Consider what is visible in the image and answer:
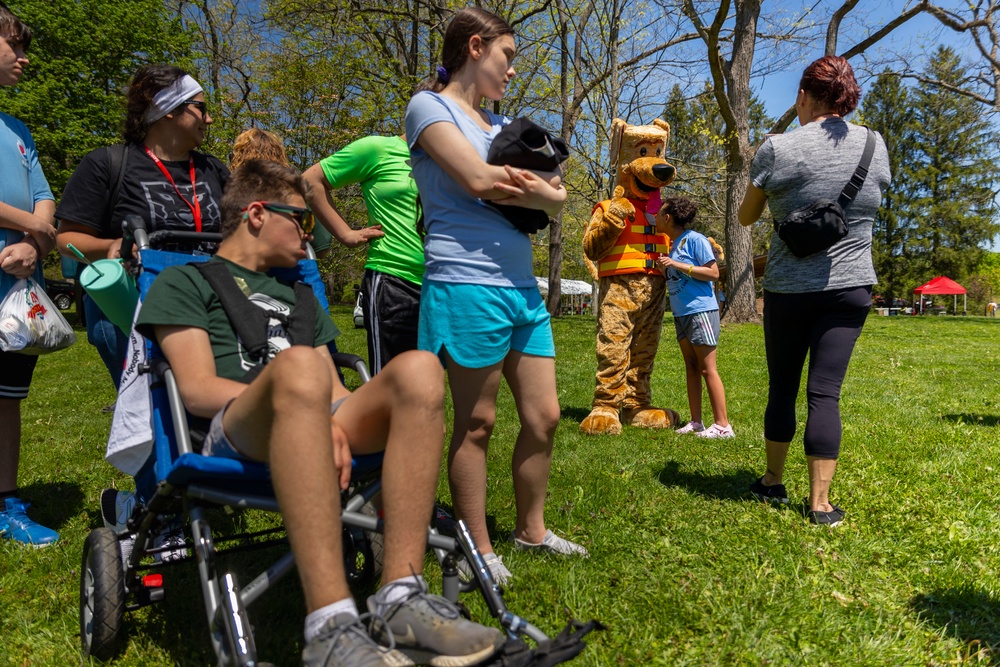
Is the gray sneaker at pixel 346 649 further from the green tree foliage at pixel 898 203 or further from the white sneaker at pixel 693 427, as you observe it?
the green tree foliage at pixel 898 203

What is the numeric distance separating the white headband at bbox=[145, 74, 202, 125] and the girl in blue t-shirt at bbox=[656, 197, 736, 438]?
12.3ft

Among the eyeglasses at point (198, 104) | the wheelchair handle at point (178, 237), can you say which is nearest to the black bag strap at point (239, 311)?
the wheelchair handle at point (178, 237)

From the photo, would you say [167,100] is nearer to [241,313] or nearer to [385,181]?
[385,181]

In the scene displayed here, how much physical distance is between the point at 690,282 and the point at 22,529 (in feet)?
15.3

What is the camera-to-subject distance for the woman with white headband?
315 cm

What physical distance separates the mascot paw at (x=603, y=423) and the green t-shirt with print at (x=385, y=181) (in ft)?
8.73

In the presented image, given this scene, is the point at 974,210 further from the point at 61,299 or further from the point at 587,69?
the point at 61,299

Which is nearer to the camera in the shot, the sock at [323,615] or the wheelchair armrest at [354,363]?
the sock at [323,615]

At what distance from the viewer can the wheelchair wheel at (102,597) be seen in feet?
7.71

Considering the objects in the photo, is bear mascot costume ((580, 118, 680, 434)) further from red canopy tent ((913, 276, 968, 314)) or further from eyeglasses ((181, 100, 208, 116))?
red canopy tent ((913, 276, 968, 314))

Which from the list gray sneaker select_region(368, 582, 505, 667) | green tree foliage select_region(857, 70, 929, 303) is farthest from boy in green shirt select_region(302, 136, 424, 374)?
green tree foliage select_region(857, 70, 929, 303)

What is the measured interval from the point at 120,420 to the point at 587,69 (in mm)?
17709

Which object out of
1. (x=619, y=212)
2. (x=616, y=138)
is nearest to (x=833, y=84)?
(x=619, y=212)

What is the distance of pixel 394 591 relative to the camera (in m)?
1.88
